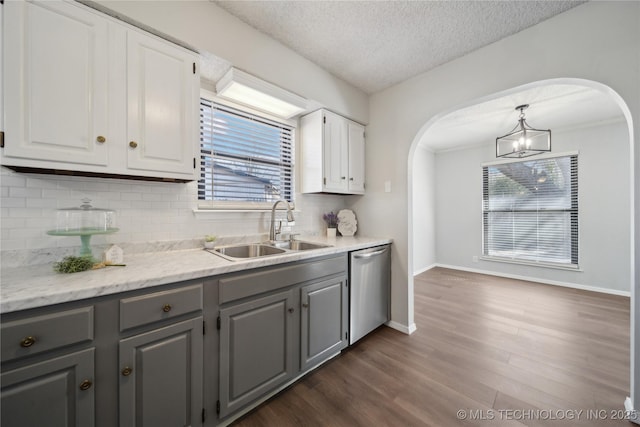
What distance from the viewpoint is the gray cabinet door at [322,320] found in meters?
1.72

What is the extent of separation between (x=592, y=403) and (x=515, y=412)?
1.82 feet

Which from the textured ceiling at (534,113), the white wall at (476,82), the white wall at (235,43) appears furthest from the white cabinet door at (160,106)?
the textured ceiling at (534,113)

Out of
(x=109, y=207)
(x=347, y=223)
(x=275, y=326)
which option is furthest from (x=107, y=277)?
(x=347, y=223)

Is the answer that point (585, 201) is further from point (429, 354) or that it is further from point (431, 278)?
point (429, 354)

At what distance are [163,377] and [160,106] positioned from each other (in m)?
1.50

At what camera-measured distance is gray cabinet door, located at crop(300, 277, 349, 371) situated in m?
1.72

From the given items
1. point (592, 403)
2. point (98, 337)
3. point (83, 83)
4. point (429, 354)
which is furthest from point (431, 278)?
point (83, 83)

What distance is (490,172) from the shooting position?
460 centimetres

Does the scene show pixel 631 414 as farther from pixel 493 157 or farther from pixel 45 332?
pixel 493 157

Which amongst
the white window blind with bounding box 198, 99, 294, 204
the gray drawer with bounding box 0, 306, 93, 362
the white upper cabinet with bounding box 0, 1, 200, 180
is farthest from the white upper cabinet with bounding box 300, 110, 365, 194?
the gray drawer with bounding box 0, 306, 93, 362

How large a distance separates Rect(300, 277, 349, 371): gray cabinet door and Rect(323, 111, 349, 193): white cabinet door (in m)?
1.01

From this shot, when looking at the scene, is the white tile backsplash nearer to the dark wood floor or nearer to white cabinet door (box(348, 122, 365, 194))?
white cabinet door (box(348, 122, 365, 194))

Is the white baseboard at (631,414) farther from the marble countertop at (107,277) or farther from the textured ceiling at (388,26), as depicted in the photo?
the textured ceiling at (388,26)

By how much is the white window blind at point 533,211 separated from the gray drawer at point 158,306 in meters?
5.23
